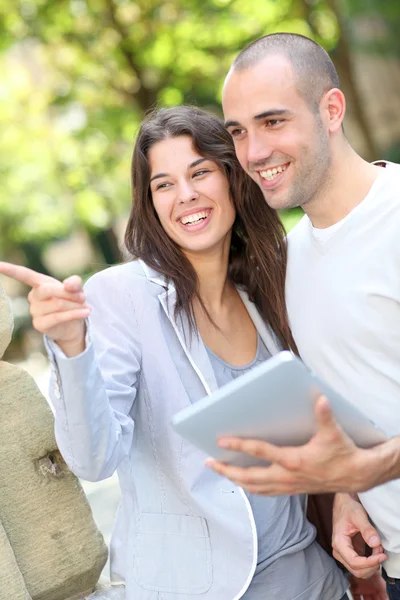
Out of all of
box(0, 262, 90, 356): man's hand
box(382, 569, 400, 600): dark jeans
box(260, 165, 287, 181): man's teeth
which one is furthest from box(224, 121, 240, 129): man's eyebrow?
box(382, 569, 400, 600): dark jeans

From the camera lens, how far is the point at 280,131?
2.50 meters

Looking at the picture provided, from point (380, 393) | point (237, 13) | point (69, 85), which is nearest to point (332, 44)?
point (237, 13)

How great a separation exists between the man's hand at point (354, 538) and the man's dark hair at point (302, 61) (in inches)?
47.4

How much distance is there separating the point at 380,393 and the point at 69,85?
1013 cm

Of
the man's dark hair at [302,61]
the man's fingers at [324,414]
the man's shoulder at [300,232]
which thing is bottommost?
the man's fingers at [324,414]

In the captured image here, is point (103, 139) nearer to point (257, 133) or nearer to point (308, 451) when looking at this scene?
point (257, 133)

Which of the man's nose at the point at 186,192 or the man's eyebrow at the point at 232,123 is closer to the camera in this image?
the man's eyebrow at the point at 232,123

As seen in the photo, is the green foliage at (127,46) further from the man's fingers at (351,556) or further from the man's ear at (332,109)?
the man's fingers at (351,556)

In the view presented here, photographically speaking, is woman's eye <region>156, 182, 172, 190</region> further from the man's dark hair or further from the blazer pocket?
the blazer pocket

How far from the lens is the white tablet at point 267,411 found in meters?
1.60

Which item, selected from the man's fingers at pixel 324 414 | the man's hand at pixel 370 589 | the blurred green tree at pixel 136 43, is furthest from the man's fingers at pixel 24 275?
the blurred green tree at pixel 136 43

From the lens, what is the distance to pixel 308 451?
1754mm

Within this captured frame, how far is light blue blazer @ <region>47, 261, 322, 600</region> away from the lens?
236 cm

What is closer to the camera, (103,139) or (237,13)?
(237,13)
